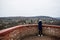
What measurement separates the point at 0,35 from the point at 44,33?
3.81 metres

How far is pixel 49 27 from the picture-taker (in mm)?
5473

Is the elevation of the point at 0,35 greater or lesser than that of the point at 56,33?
greater

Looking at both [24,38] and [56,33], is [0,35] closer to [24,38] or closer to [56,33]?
[24,38]

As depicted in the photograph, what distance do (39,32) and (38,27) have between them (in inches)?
11.8

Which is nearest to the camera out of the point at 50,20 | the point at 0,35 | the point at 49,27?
the point at 0,35

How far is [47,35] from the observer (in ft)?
18.4

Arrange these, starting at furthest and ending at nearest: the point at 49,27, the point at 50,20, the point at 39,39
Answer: the point at 50,20 → the point at 49,27 → the point at 39,39

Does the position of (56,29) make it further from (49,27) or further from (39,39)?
(39,39)

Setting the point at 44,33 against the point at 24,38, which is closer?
the point at 24,38

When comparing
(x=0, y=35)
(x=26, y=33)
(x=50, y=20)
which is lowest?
(x=50, y=20)

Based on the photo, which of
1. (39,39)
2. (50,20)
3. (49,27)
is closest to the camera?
(39,39)

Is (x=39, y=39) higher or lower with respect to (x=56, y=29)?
lower

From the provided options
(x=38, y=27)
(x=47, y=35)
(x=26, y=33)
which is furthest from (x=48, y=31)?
(x=26, y=33)

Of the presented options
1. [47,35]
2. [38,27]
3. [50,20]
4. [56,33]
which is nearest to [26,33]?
[38,27]
